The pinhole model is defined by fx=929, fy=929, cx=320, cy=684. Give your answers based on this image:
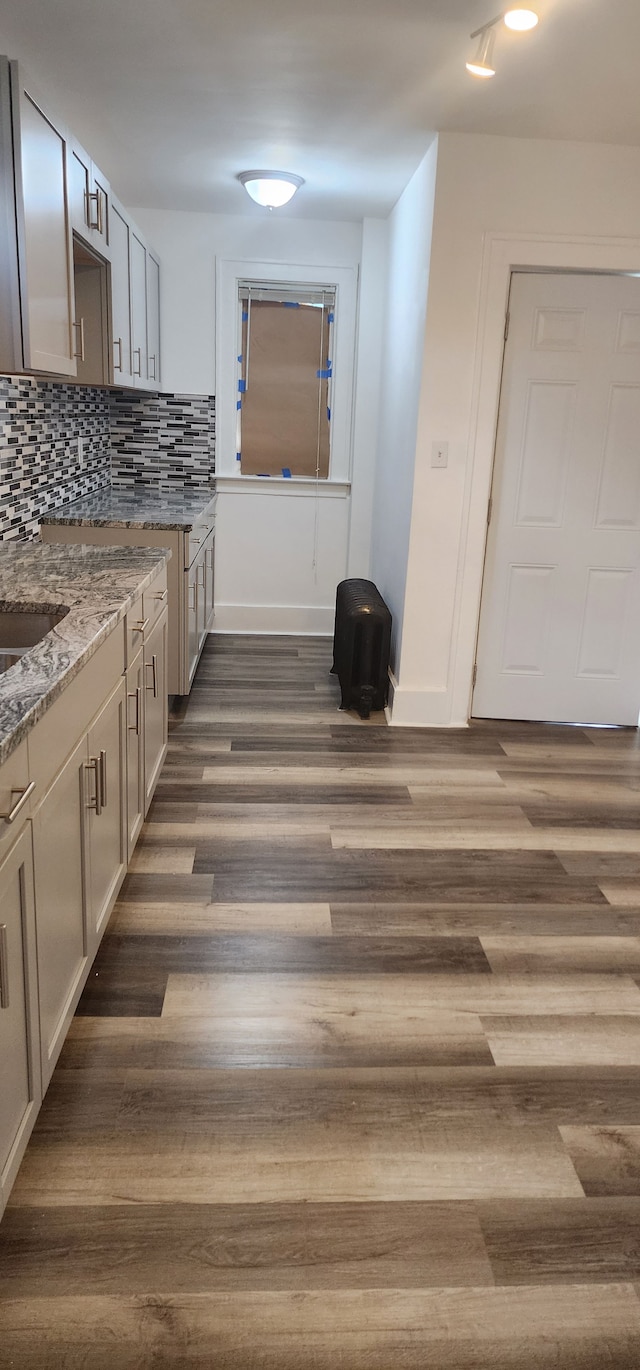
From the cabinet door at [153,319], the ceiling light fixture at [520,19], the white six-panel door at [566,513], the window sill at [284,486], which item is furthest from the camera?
the window sill at [284,486]

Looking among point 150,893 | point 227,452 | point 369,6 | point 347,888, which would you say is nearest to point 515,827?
→ point 347,888

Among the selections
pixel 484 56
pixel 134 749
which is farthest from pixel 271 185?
pixel 134 749

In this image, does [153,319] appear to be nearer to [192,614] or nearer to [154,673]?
[192,614]

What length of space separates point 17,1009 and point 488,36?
2.68m

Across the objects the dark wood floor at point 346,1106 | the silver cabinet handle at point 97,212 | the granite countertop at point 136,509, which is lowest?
the dark wood floor at point 346,1106

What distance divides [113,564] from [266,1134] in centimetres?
173

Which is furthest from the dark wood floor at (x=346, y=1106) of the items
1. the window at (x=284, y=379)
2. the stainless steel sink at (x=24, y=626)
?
the window at (x=284, y=379)

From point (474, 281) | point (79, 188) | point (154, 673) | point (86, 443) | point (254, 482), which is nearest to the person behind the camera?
point (79, 188)

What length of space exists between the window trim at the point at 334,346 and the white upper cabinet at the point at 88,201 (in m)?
1.86

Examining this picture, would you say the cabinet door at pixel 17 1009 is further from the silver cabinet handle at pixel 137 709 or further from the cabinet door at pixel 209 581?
the cabinet door at pixel 209 581

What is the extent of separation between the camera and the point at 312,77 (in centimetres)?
302

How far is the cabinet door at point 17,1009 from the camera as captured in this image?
1.44 meters

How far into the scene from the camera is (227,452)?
5582mm

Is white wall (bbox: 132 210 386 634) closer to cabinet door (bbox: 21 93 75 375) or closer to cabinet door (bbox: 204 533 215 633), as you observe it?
cabinet door (bbox: 204 533 215 633)
